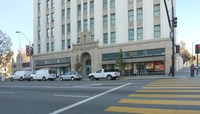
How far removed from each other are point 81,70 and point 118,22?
1221cm

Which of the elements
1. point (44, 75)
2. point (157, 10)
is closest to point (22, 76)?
point (44, 75)

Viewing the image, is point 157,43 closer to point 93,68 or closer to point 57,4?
point 93,68

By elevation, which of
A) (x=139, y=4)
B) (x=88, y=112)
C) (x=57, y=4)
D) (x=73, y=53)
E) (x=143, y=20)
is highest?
(x=57, y=4)

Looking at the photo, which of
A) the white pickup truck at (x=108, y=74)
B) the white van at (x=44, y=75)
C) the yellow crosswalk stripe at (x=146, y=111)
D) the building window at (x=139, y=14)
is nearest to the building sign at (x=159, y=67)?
the white pickup truck at (x=108, y=74)

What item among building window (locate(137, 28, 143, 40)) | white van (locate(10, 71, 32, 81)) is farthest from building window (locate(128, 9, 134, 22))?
white van (locate(10, 71, 32, 81))

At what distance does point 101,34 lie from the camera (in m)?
30.8

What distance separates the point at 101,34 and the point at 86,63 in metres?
7.06

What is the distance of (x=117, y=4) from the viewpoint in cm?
2927

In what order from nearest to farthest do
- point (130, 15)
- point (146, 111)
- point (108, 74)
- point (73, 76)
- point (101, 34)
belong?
point (146, 111), point (108, 74), point (73, 76), point (130, 15), point (101, 34)

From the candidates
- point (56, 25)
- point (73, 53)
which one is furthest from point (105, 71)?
point (56, 25)

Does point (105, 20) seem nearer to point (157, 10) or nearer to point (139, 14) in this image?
point (139, 14)

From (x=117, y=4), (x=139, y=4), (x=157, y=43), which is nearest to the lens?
(x=157, y=43)

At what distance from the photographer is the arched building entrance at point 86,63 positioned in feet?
109

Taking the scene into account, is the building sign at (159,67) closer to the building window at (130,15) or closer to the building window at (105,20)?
the building window at (130,15)
